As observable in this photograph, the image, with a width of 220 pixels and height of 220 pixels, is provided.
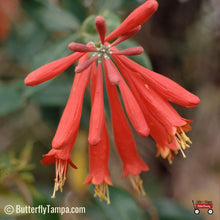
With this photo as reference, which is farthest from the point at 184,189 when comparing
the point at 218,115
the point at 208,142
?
the point at 218,115

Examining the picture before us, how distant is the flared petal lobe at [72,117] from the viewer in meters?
1.21

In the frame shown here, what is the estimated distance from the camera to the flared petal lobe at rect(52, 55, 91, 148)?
1213mm

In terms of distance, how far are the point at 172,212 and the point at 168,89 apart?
1.40 metres

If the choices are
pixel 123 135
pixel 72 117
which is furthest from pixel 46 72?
pixel 123 135

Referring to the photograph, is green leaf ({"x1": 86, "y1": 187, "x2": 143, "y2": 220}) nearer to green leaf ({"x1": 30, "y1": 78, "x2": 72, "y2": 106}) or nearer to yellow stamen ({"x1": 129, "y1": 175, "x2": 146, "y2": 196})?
yellow stamen ({"x1": 129, "y1": 175, "x2": 146, "y2": 196})

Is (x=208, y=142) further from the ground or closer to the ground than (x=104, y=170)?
further from the ground

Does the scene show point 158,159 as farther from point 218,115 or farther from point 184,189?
point 218,115

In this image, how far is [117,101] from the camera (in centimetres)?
144

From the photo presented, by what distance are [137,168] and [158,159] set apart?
5.05 ft

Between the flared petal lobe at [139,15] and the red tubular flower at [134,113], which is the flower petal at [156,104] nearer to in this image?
the red tubular flower at [134,113]

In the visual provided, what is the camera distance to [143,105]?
1385 millimetres

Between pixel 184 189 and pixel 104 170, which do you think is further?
pixel 184 189

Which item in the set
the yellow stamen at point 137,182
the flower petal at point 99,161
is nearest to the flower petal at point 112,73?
the flower petal at point 99,161

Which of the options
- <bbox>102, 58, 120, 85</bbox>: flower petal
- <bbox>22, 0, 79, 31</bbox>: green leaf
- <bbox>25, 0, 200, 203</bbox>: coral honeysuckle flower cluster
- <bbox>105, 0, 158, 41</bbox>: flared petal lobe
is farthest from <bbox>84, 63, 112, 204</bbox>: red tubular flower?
<bbox>22, 0, 79, 31</bbox>: green leaf
